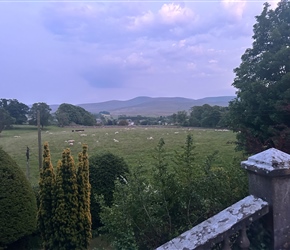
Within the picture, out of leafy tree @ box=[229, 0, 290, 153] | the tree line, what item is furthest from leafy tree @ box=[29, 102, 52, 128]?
leafy tree @ box=[229, 0, 290, 153]

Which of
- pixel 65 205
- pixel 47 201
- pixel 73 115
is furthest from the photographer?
pixel 73 115

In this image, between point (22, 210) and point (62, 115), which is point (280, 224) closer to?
point (22, 210)

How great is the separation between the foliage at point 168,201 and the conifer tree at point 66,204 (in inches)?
110

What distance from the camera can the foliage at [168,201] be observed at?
342 cm

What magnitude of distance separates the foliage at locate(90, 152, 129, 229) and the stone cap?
6.70m

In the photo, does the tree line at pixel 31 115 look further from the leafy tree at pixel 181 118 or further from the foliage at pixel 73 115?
the leafy tree at pixel 181 118

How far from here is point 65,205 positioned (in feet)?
20.7

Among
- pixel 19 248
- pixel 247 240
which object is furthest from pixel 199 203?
pixel 19 248

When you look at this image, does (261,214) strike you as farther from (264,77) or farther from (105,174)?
(264,77)

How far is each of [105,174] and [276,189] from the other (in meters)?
7.15

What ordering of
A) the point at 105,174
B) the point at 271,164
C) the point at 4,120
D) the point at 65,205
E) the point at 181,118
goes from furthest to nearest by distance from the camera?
the point at 181,118, the point at 4,120, the point at 105,174, the point at 65,205, the point at 271,164

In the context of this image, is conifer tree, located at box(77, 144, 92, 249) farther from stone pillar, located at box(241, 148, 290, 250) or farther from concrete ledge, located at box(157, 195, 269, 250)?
stone pillar, located at box(241, 148, 290, 250)

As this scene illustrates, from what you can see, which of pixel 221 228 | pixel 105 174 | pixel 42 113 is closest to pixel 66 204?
pixel 105 174

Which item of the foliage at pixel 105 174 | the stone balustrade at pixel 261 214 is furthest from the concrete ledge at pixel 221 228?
the foliage at pixel 105 174
